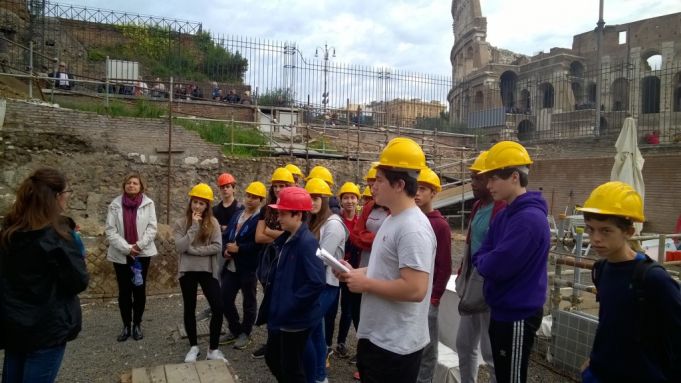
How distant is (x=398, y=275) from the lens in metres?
2.26

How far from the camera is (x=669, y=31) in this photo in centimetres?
2841

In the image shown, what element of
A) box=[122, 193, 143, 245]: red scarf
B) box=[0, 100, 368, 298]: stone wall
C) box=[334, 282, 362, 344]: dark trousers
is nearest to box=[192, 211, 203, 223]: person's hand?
box=[122, 193, 143, 245]: red scarf

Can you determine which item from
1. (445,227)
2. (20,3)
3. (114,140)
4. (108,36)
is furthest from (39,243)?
(108,36)

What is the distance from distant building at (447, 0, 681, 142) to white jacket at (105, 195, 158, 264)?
18.2 metres

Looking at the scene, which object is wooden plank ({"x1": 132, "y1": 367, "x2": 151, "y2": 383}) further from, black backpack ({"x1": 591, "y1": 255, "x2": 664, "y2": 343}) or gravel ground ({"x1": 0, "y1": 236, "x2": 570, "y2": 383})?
black backpack ({"x1": 591, "y1": 255, "x2": 664, "y2": 343})

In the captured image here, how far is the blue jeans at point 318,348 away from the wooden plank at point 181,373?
0.96 meters

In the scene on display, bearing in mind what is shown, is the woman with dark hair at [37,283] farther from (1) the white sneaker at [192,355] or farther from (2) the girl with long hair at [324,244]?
(1) the white sneaker at [192,355]

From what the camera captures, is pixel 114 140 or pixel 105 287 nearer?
pixel 105 287

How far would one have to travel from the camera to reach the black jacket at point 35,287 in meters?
2.36

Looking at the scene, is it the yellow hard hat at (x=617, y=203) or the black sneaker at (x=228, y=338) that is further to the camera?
the black sneaker at (x=228, y=338)

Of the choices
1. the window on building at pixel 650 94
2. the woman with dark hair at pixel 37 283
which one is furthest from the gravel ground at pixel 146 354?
the window on building at pixel 650 94

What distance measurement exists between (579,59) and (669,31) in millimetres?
5117

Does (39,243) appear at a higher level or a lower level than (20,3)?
lower

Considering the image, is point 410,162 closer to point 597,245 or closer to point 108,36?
point 597,245
